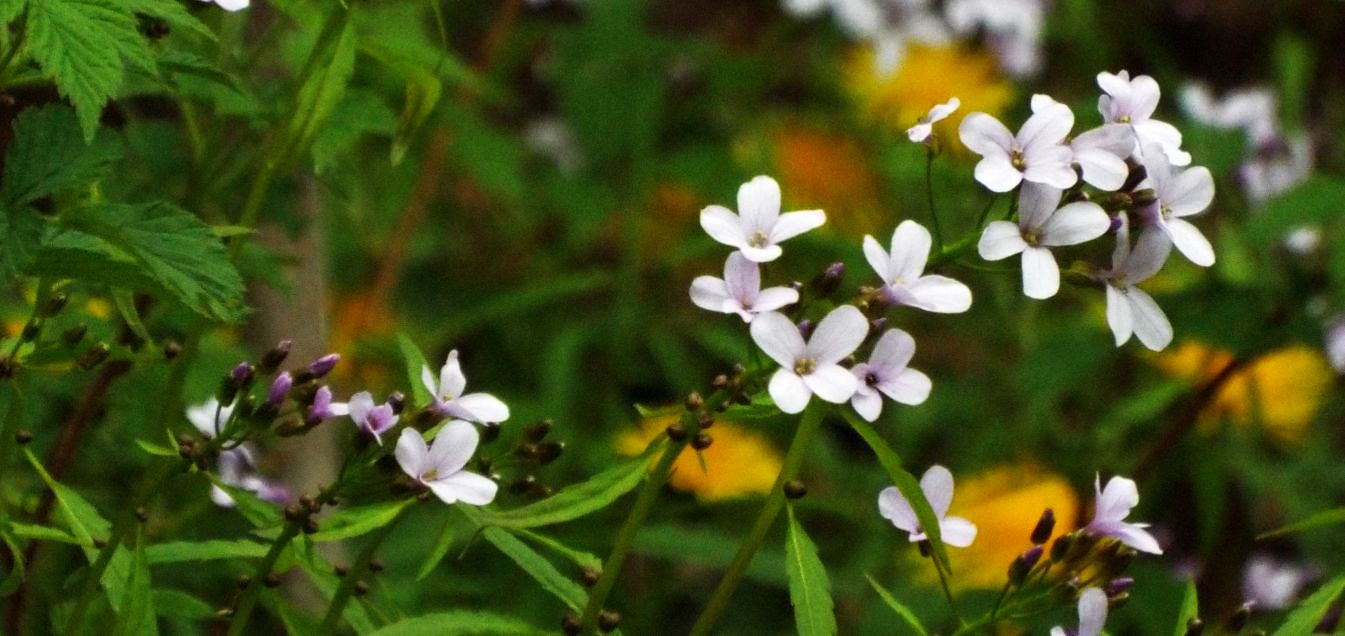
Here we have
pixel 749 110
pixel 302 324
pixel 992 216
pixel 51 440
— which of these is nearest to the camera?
pixel 992 216

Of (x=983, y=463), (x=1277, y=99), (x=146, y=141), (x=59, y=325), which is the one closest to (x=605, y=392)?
(x=983, y=463)

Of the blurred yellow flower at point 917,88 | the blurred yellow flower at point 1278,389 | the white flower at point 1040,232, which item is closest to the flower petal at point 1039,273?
the white flower at point 1040,232

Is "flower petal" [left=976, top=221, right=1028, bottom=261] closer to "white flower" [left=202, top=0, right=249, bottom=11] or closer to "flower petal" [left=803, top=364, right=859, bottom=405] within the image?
"flower petal" [left=803, top=364, right=859, bottom=405]

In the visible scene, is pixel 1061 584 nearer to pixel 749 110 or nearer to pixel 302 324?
pixel 302 324

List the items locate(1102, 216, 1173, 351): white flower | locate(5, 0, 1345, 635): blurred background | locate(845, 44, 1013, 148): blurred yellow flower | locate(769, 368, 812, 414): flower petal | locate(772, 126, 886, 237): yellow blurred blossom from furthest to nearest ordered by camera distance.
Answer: locate(845, 44, 1013, 148): blurred yellow flower, locate(772, 126, 886, 237): yellow blurred blossom, locate(5, 0, 1345, 635): blurred background, locate(1102, 216, 1173, 351): white flower, locate(769, 368, 812, 414): flower petal

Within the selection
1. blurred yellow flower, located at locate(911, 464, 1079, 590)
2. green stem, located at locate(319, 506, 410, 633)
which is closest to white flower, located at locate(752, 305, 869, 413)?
green stem, located at locate(319, 506, 410, 633)
